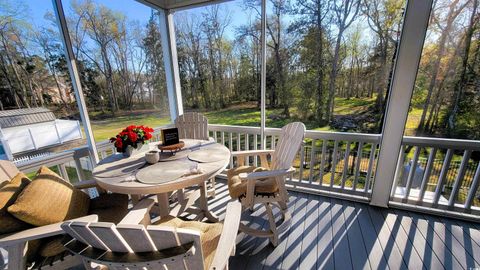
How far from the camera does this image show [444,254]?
1707 mm

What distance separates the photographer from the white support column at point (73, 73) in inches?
74.4

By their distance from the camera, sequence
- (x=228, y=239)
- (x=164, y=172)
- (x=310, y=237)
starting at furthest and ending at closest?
(x=310, y=237)
(x=164, y=172)
(x=228, y=239)

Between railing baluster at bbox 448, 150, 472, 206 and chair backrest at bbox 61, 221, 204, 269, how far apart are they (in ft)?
9.36

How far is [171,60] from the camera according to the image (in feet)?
10.2

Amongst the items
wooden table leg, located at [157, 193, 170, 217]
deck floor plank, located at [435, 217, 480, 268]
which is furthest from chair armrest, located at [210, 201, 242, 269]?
deck floor plank, located at [435, 217, 480, 268]

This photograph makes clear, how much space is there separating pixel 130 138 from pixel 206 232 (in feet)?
3.65

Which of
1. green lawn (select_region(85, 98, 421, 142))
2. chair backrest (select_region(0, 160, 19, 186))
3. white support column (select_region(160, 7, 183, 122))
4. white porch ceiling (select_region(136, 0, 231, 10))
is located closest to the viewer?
chair backrest (select_region(0, 160, 19, 186))

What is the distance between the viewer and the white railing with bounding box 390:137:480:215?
2070 millimetres

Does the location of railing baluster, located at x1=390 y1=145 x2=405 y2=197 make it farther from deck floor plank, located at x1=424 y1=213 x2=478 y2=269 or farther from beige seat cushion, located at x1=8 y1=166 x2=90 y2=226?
beige seat cushion, located at x1=8 y1=166 x2=90 y2=226

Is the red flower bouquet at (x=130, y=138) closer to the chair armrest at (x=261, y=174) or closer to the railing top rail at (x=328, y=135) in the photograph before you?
the chair armrest at (x=261, y=174)

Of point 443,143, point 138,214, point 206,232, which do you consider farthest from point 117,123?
point 443,143

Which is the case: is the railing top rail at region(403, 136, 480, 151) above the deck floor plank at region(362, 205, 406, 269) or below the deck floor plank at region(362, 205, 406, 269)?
above

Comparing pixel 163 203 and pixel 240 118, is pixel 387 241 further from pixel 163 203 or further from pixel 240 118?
pixel 240 118

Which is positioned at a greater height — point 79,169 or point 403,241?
point 79,169
